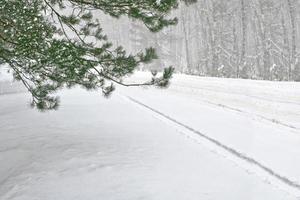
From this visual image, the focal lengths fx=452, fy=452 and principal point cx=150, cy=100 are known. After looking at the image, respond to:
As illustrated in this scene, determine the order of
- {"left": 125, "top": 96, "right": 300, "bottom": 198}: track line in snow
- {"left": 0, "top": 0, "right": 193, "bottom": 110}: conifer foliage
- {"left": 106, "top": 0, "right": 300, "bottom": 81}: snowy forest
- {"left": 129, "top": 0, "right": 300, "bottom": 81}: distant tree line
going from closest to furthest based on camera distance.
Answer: {"left": 125, "top": 96, "right": 300, "bottom": 198}: track line in snow
{"left": 0, "top": 0, "right": 193, "bottom": 110}: conifer foliage
{"left": 129, "top": 0, "right": 300, "bottom": 81}: distant tree line
{"left": 106, "top": 0, "right": 300, "bottom": 81}: snowy forest

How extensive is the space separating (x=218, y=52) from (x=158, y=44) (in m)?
17.3

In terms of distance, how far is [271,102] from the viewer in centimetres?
1236

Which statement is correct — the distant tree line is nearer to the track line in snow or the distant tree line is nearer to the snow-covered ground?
the snow-covered ground

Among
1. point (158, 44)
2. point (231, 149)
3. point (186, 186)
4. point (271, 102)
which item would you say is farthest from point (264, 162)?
point (158, 44)

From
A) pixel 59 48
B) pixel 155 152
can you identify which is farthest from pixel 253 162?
pixel 59 48

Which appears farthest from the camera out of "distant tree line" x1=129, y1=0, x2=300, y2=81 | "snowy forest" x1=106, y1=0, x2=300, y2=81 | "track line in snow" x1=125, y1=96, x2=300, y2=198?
"snowy forest" x1=106, y1=0, x2=300, y2=81

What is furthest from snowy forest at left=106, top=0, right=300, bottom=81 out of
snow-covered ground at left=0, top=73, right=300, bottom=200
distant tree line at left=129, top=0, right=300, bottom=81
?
snow-covered ground at left=0, top=73, right=300, bottom=200

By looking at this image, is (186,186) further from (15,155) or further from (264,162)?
(15,155)

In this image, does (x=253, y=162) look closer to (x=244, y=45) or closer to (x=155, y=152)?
(x=155, y=152)

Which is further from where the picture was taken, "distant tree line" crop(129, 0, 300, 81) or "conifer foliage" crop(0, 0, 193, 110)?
"distant tree line" crop(129, 0, 300, 81)

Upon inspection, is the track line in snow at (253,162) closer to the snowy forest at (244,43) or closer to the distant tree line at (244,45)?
the snowy forest at (244,43)

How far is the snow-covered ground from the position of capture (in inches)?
209

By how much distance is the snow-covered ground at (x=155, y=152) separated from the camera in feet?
17.4

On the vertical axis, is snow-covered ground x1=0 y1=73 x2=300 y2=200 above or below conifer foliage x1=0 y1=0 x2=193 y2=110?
below
